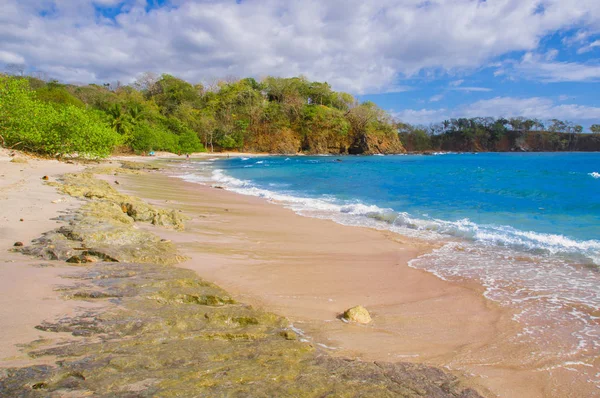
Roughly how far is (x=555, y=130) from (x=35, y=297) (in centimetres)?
16893

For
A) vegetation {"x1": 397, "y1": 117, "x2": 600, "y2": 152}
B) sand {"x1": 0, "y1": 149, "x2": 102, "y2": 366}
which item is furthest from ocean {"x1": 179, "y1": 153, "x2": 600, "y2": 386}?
vegetation {"x1": 397, "y1": 117, "x2": 600, "y2": 152}

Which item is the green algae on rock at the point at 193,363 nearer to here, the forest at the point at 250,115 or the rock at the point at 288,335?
the rock at the point at 288,335

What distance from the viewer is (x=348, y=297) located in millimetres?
4699

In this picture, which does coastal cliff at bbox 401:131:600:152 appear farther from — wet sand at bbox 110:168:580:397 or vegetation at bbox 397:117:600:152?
wet sand at bbox 110:168:580:397

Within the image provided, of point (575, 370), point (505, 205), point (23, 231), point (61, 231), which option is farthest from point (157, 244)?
point (505, 205)

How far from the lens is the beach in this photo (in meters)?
3.08

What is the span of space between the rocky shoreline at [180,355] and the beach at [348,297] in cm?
27

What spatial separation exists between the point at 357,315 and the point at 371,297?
36.1 inches

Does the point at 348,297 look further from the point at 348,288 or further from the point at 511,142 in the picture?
the point at 511,142

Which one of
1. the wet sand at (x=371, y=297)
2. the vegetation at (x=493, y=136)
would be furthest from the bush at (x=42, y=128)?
the vegetation at (x=493, y=136)

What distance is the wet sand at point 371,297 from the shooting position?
3.17 metres

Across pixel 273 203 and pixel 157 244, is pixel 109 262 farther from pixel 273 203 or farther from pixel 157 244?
pixel 273 203

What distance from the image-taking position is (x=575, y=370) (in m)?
3.21

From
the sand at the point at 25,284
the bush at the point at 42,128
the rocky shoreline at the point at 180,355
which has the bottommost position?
the rocky shoreline at the point at 180,355
